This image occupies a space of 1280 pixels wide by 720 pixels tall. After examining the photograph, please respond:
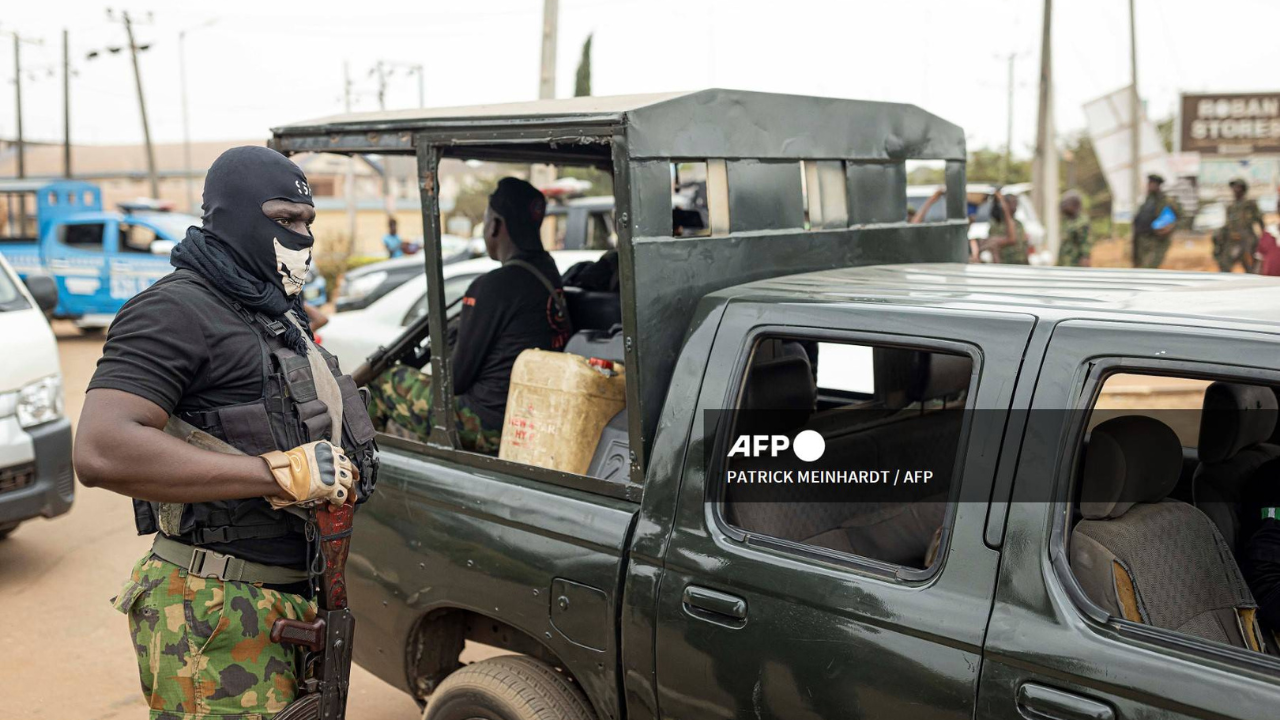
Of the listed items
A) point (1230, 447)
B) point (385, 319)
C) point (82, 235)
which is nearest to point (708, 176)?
point (1230, 447)

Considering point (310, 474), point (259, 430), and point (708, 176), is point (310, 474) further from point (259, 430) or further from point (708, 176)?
point (708, 176)

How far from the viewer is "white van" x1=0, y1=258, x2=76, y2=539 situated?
5.00 meters

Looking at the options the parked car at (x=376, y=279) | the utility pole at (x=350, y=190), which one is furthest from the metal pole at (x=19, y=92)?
the parked car at (x=376, y=279)

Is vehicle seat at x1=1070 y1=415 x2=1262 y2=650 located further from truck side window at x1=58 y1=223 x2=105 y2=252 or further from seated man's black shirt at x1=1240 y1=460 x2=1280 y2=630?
truck side window at x1=58 y1=223 x2=105 y2=252

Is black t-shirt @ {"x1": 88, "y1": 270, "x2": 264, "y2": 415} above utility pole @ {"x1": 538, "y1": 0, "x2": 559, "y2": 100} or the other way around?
the other way around

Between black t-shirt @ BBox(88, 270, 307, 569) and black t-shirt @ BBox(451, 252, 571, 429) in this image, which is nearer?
black t-shirt @ BBox(88, 270, 307, 569)

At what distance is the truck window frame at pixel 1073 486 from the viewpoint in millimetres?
1712

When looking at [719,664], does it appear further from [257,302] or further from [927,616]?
[257,302]

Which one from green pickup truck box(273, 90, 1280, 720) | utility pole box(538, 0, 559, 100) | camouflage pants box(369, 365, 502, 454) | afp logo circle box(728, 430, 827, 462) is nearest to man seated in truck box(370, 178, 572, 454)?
camouflage pants box(369, 365, 502, 454)

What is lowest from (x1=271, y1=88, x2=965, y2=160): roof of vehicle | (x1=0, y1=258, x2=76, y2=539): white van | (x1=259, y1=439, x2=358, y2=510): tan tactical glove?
(x1=0, y1=258, x2=76, y2=539): white van

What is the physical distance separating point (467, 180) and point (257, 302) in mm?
60742

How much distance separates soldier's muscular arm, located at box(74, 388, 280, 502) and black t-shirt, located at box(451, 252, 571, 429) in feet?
4.99

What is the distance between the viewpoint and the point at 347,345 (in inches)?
304

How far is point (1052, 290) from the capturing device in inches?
92.3
